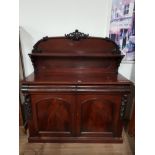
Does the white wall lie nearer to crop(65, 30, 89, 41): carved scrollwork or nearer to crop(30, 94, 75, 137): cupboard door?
crop(65, 30, 89, 41): carved scrollwork

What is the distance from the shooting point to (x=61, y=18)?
1.98 metres

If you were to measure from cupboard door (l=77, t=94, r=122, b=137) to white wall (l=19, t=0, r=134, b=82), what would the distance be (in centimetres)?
59

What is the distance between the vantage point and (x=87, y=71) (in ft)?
6.60

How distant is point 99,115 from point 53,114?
531 millimetres

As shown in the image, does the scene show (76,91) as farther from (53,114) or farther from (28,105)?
(28,105)

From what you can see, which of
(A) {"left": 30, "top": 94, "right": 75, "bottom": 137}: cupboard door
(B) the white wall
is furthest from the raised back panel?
(A) {"left": 30, "top": 94, "right": 75, "bottom": 137}: cupboard door

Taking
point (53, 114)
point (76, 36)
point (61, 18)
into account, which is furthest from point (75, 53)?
point (53, 114)

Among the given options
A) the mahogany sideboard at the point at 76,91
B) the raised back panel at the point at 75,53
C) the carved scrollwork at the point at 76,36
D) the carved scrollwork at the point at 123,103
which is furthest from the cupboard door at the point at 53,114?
the carved scrollwork at the point at 76,36

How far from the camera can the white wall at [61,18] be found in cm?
194
